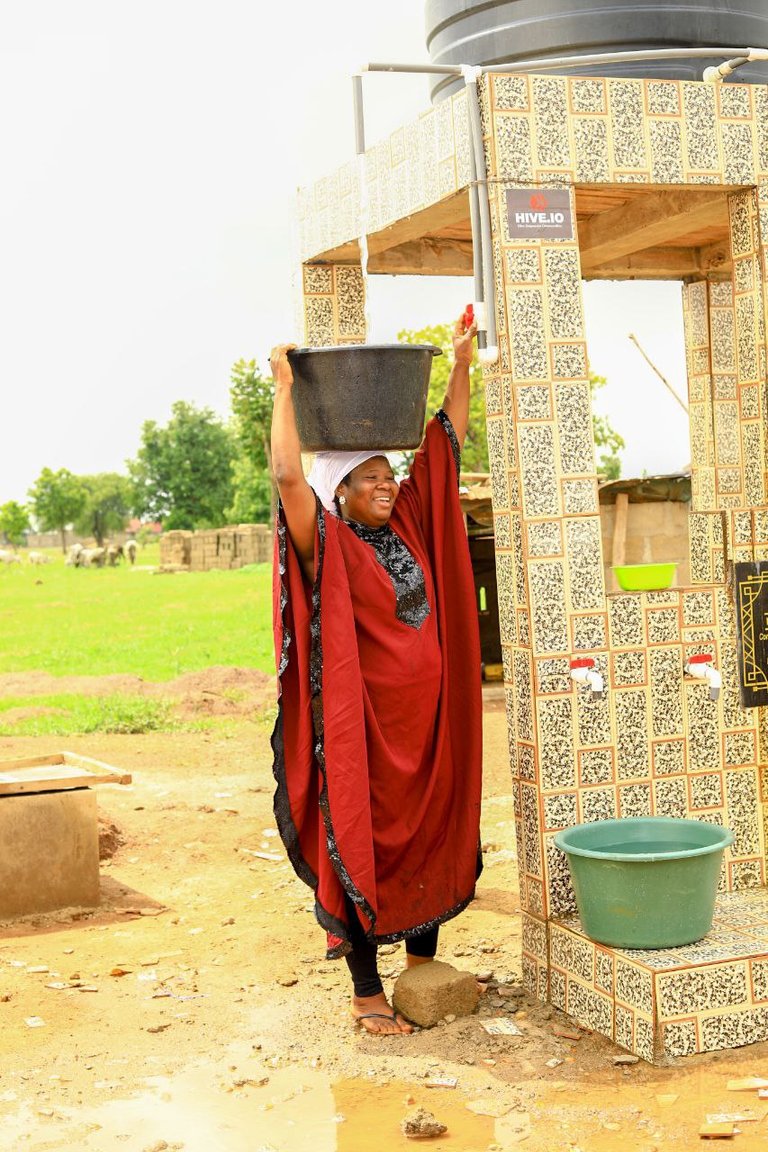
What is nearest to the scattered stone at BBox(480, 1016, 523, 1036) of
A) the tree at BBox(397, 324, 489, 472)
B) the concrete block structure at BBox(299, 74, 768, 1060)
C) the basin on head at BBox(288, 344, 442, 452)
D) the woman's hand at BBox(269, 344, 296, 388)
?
the concrete block structure at BBox(299, 74, 768, 1060)

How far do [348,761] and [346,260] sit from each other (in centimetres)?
247

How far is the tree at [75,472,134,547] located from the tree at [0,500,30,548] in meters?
4.29

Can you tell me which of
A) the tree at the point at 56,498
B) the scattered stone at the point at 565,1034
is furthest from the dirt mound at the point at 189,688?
the tree at the point at 56,498

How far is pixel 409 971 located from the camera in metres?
4.39

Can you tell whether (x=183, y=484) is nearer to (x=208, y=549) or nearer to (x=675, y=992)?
(x=208, y=549)

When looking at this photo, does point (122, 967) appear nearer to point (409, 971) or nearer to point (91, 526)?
point (409, 971)

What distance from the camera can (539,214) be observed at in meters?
4.38

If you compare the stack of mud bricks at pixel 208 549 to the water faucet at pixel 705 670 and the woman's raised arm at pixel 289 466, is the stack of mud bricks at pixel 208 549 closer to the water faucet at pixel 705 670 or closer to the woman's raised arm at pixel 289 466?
the water faucet at pixel 705 670

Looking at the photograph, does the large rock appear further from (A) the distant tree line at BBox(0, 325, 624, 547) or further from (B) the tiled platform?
(A) the distant tree line at BBox(0, 325, 624, 547)

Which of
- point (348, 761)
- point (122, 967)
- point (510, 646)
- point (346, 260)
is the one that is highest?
point (346, 260)

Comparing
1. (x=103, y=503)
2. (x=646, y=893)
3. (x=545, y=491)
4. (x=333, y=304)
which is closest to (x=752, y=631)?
(x=545, y=491)

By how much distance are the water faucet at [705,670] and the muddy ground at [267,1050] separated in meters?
1.18

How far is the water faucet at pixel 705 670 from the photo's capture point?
449 centimetres

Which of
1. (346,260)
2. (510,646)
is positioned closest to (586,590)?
(510,646)
